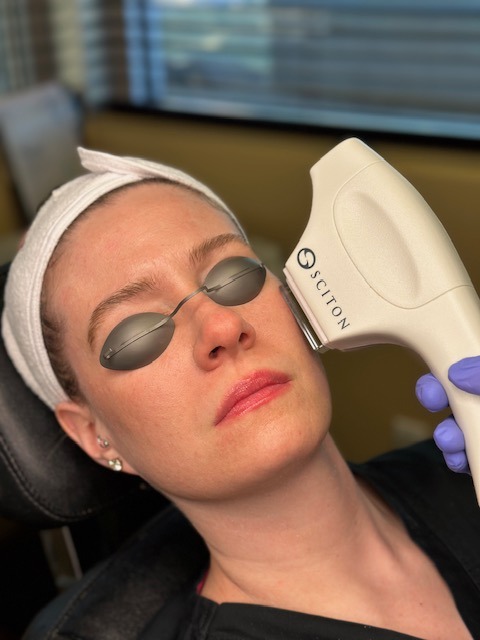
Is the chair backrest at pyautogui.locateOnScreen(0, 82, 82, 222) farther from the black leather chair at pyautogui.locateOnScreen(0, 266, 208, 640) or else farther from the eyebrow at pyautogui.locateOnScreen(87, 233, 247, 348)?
the eyebrow at pyautogui.locateOnScreen(87, 233, 247, 348)

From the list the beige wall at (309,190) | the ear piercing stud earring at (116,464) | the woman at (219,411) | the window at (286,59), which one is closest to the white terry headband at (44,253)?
the woman at (219,411)

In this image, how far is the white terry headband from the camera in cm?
127

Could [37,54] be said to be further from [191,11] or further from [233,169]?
[233,169]

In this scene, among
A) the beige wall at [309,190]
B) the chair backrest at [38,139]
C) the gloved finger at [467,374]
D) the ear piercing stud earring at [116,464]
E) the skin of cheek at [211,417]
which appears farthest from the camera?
the chair backrest at [38,139]

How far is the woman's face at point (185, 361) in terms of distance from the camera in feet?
3.58

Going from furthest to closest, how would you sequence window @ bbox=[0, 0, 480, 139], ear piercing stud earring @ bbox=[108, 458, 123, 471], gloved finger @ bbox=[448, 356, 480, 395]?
window @ bbox=[0, 0, 480, 139] → ear piercing stud earring @ bbox=[108, 458, 123, 471] → gloved finger @ bbox=[448, 356, 480, 395]

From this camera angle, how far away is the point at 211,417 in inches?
43.1

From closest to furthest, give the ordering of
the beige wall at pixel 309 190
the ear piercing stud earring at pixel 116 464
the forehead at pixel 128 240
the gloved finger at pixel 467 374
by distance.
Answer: the gloved finger at pixel 467 374 → the forehead at pixel 128 240 → the ear piercing stud earring at pixel 116 464 → the beige wall at pixel 309 190

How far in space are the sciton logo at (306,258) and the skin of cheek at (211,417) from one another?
9 centimetres

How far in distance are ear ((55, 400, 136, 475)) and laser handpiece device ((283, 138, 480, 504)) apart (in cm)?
35

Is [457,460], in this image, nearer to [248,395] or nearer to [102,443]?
[248,395]

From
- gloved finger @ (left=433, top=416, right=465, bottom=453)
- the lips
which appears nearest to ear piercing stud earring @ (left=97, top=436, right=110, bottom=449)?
the lips

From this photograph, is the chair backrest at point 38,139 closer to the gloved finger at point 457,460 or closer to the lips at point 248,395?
the lips at point 248,395

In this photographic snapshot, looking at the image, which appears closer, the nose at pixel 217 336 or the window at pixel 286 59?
the nose at pixel 217 336
